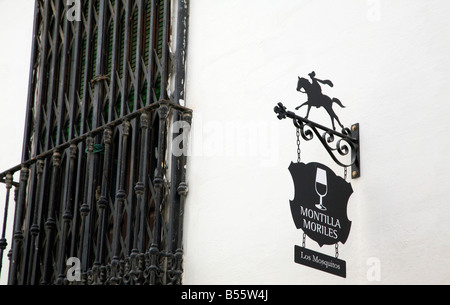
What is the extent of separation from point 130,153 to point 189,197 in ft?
2.50

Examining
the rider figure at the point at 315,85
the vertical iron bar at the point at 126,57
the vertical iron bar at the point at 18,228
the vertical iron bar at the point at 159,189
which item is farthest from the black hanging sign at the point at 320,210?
the vertical iron bar at the point at 18,228

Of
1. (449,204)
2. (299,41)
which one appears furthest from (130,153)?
(449,204)

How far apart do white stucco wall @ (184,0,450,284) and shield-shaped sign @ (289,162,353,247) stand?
12.2 inches

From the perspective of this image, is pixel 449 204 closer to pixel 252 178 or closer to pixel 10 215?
pixel 252 178

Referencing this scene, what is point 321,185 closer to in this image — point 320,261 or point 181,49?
point 320,261

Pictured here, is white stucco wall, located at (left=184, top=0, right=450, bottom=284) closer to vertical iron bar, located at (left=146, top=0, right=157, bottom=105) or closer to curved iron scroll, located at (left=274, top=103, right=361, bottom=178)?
curved iron scroll, located at (left=274, top=103, right=361, bottom=178)

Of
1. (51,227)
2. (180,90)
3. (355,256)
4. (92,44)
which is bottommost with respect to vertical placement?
(355,256)

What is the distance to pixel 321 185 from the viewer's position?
6496mm

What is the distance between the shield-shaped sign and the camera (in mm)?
6293

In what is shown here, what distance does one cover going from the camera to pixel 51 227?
8.74m

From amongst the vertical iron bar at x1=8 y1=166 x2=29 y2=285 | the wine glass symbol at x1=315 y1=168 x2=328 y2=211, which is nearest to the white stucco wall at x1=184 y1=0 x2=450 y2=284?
the wine glass symbol at x1=315 y1=168 x2=328 y2=211

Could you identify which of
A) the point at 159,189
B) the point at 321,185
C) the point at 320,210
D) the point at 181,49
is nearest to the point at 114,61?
the point at 181,49

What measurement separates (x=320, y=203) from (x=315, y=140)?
103 centimetres

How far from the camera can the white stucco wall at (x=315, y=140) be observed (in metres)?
6.55
